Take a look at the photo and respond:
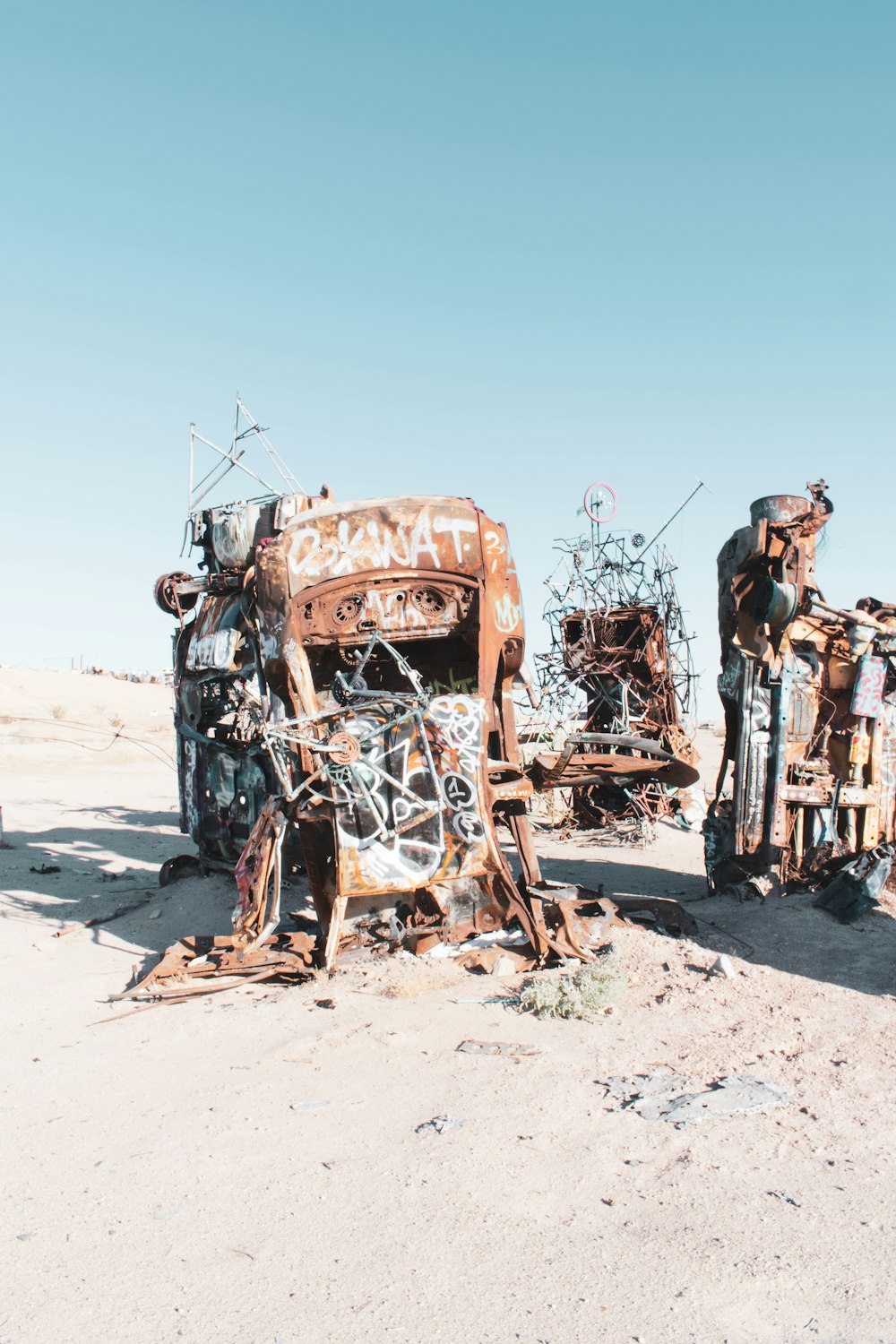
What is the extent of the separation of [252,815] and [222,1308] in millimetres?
8403

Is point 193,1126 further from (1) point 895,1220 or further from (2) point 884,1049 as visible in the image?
(2) point 884,1049

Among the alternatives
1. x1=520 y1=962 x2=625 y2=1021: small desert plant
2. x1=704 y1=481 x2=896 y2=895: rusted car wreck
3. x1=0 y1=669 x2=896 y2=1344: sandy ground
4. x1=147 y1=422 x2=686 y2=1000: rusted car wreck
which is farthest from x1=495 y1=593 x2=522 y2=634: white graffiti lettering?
x1=520 y1=962 x2=625 y2=1021: small desert plant

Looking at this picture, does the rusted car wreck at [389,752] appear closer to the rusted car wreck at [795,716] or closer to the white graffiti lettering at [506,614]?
the white graffiti lettering at [506,614]

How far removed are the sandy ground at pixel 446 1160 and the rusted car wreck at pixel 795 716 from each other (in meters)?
1.40

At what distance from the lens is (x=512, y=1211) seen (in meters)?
4.73

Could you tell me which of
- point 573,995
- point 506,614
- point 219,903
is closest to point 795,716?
point 506,614

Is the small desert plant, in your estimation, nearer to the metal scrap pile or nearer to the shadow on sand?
the shadow on sand

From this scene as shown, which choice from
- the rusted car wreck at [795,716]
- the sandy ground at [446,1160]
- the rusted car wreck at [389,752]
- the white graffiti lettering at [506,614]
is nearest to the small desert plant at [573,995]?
the sandy ground at [446,1160]

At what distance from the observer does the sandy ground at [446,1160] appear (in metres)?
4.00

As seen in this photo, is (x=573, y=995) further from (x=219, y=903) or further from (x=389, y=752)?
(x=219, y=903)

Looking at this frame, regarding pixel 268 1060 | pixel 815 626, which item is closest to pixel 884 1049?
pixel 268 1060

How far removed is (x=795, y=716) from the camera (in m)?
10.8

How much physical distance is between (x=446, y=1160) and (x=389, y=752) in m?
3.98

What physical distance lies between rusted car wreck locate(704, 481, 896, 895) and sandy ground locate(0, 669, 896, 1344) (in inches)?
55.3
